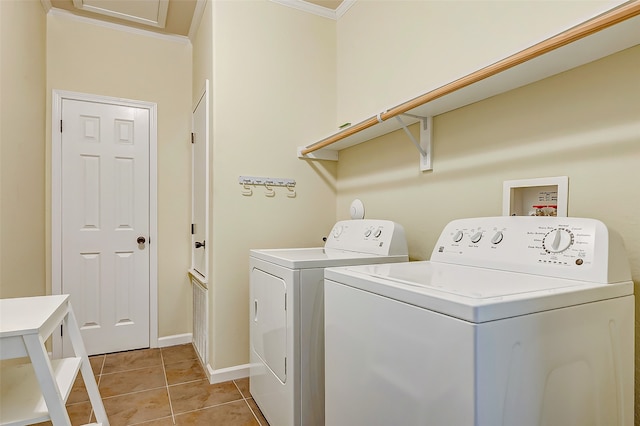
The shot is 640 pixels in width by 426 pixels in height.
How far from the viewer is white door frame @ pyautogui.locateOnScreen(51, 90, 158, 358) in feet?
8.76

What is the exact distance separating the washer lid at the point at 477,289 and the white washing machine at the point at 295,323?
1.39 ft

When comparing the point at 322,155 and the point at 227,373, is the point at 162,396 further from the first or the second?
the point at 322,155

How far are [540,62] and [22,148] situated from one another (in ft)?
8.80

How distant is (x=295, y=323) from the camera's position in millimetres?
1551

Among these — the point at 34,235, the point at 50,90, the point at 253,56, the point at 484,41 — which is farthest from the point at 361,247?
the point at 50,90

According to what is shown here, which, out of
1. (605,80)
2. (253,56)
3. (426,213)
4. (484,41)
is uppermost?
(253,56)

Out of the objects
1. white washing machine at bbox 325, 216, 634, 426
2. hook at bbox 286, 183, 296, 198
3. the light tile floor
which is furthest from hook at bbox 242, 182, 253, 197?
white washing machine at bbox 325, 216, 634, 426

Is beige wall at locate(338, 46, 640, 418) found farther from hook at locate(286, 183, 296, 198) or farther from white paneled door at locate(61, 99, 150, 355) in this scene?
white paneled door at locate(61, 99, 150, 355)

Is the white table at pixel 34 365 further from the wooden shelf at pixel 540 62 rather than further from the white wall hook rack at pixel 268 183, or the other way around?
the wooden shelf at pixel 540 62

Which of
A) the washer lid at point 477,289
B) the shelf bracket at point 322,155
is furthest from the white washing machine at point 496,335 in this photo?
the shelf bracket at point 322,155

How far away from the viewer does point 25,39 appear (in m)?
2.17

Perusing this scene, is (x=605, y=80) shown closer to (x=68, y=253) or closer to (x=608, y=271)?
(x=608, y=271)

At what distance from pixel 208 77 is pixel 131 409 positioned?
2113mm

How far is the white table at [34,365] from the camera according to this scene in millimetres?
1054
